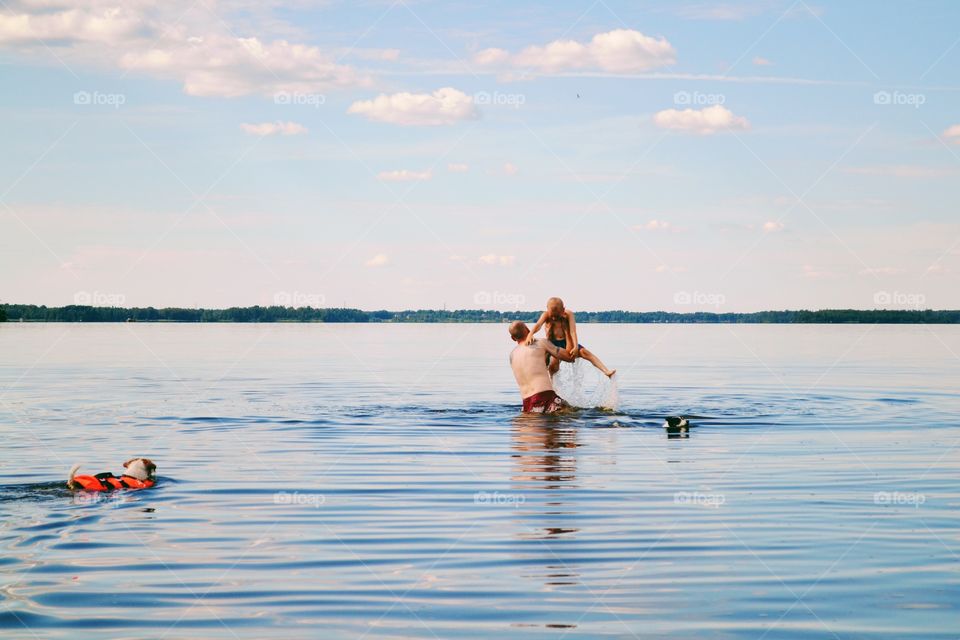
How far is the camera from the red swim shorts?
24281 millimetres

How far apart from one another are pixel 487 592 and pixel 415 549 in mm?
1759

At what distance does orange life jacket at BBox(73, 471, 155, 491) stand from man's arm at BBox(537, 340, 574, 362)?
1129 centimetres

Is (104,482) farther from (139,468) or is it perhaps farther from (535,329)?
(535,329)

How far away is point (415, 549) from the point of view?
10.6m

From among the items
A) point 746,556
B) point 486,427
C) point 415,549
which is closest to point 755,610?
point 746,556

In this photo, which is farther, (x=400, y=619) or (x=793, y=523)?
(x=793, y=523)

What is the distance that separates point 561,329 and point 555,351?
0.81 m

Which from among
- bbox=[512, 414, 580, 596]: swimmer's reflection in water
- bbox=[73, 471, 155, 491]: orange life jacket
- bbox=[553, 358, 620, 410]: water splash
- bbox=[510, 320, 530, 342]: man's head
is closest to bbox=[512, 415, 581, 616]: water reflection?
bbox=[512, 414, 580, 596]: swimmer's reflection in water

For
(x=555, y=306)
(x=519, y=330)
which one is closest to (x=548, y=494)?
(x=519, y=330)

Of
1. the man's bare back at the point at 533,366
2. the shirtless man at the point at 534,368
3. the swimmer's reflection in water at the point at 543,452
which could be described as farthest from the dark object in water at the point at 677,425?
the man's bare back at the point at 533,366

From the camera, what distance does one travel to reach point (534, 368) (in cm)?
2375

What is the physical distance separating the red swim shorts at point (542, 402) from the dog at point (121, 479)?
11299mm

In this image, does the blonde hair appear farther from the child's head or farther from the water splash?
the water splash

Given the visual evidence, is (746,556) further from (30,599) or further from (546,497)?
(30,599)
